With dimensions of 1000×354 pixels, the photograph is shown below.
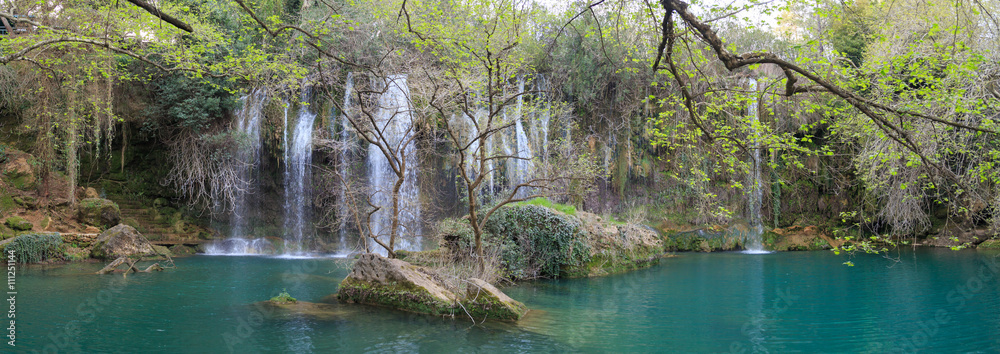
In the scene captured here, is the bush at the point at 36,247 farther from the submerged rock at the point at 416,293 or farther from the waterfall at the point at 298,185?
the submerged rock at the point at 416,293

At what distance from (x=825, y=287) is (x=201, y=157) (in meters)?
18.2

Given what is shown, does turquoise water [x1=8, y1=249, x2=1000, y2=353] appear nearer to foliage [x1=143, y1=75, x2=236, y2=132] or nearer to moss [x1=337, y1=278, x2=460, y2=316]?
moss [x1=337, y1=278, x2=460, y2=316]

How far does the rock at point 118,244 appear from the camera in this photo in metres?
15.0

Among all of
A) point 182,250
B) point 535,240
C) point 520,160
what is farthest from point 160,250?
point 520,160

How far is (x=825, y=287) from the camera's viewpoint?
12.1m

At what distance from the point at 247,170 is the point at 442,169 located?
265 inches

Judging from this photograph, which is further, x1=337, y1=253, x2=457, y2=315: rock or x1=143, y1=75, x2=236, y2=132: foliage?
x1=143, y1=75, x2=236, y2=132: foliage

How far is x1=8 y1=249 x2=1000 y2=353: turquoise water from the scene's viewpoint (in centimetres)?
728

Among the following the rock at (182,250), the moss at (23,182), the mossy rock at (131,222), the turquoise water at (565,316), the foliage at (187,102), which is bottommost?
the turquoise water at (565,316)

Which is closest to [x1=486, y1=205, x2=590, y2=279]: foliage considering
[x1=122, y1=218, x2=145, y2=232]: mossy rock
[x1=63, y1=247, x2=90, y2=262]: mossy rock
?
[x1=63, y1=247, x2=90, y2=262]: mossy rock

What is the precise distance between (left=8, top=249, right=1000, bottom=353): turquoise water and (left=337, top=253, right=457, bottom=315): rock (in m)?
0.28

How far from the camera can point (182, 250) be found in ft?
59.9

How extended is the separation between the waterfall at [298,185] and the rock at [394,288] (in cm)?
1058

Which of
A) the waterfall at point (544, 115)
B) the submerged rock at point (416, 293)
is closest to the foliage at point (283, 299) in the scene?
the submerged rock at point (416, 293)
